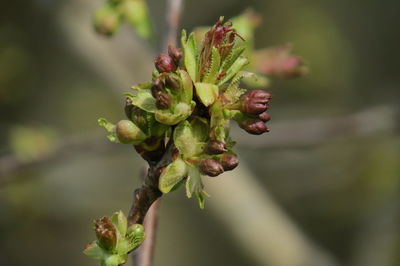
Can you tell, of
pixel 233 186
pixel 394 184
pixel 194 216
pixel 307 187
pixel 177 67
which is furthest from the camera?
pixel 194 216

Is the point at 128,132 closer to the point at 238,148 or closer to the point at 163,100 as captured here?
the point at 163,100

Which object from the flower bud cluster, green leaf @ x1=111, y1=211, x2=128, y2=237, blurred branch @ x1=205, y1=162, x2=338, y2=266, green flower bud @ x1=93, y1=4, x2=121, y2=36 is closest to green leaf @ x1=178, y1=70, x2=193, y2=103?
the flower bud cluster

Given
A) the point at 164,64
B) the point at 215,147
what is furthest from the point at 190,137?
the point at 164,64

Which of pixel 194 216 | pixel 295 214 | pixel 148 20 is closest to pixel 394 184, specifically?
pixel 295 214

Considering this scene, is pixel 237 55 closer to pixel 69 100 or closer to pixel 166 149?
pixel 166 149

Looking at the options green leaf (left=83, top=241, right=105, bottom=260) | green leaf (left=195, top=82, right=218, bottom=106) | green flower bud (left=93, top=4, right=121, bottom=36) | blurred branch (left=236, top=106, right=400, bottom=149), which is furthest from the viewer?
blurred branch (left=236, top=106, right=400, bottom=149)

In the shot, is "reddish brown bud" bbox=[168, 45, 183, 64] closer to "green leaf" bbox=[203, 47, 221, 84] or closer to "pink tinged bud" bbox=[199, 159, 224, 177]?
"green leaf" bbox=[203, 47, 221, 84]

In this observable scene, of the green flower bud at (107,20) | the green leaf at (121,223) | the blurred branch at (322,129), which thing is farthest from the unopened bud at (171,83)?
the blurred branch at (322,129)
